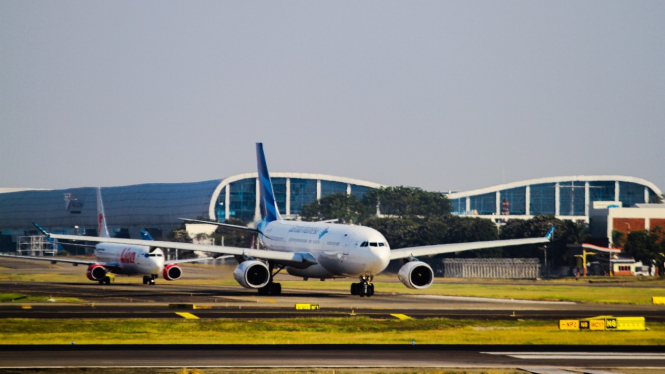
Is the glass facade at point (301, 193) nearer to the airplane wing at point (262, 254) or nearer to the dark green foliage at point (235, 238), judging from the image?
the dark green foliage at point (235, 238)

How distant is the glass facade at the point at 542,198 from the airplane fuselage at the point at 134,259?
11975 centimetres

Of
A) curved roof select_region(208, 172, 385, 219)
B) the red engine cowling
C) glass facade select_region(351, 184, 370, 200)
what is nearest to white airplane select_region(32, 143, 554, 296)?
the red engine cowling

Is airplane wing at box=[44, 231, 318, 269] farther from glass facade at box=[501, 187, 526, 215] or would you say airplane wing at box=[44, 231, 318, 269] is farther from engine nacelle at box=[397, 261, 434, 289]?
glass facade at box=[501, 187, 526, 215]

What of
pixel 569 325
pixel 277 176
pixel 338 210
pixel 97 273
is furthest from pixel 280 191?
pixel 569 325

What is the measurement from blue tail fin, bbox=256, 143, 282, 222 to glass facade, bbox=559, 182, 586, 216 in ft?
397

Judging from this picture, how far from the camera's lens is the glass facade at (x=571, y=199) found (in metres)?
184

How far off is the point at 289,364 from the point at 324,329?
989 centimetres

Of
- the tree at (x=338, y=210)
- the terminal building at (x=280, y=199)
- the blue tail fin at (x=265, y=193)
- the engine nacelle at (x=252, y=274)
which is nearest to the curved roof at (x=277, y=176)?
the terminal building at (x=280, y=199)

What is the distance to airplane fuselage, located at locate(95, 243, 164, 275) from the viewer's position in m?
75.9

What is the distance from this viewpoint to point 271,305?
46.3m

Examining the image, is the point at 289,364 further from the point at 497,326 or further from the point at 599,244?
the point at 599,244

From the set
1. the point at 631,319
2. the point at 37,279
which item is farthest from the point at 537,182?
the point at 631,319

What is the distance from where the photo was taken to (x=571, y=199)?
604 ft

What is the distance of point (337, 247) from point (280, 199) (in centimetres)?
12571
